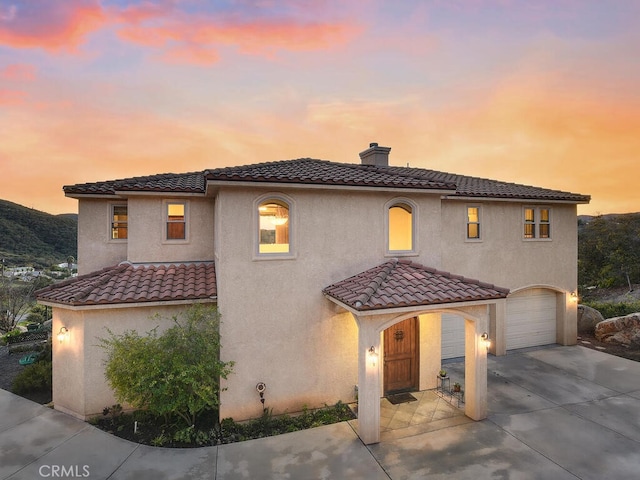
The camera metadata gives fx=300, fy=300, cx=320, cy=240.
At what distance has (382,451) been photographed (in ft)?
24.3

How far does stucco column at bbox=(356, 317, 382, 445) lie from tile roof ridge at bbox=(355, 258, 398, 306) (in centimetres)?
58

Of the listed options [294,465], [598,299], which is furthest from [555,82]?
[598,299]

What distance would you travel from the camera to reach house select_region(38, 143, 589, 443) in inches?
337

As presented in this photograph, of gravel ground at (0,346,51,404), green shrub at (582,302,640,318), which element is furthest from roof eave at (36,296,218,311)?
green shrub at (582,302,640,318)

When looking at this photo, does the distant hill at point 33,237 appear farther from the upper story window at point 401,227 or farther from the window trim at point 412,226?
the window trim at point 412,226

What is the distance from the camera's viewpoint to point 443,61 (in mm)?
14891

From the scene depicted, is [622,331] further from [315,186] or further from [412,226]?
[315,186]

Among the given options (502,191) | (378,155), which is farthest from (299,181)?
(502,191)

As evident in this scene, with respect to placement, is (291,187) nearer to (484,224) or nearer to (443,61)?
(484,224)

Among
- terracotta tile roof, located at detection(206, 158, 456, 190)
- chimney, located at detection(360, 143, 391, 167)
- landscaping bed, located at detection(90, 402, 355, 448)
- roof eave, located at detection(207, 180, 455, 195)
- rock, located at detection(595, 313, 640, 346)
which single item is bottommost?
landscaping bed, located at detection(90, 402, 355, 448)

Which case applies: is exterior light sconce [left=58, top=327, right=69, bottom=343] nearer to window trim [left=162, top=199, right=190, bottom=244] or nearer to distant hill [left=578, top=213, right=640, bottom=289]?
window trim [left=162, top=199, right=190, bottom=244]

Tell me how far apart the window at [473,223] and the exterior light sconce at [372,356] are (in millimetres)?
8948

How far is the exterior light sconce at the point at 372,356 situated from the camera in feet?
25.3

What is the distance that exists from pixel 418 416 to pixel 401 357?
1.98 m
